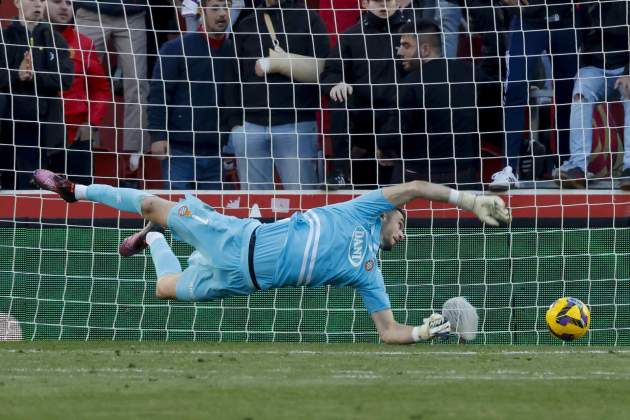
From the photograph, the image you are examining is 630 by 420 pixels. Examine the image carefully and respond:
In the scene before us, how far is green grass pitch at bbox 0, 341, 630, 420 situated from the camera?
8.58 m

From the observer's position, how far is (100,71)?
16219mm

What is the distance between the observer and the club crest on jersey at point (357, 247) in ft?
38.9

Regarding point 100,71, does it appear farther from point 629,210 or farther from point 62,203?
point 629,210

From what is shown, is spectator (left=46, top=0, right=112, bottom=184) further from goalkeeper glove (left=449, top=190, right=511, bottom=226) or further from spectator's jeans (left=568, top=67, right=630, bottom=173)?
goalkeeper glove (left=449, top=190, right=511, bottom=226)

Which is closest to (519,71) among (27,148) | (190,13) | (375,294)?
(190,13)

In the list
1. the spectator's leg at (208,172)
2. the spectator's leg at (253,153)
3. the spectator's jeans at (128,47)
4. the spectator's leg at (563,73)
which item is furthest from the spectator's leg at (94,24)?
the spectator's leg at (563,73)

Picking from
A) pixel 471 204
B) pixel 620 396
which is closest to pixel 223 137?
pixel 471 204

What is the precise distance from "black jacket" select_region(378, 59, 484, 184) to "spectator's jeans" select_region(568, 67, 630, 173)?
3.66ft

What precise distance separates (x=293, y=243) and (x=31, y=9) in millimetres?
5756

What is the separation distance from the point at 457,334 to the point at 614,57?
3.64m

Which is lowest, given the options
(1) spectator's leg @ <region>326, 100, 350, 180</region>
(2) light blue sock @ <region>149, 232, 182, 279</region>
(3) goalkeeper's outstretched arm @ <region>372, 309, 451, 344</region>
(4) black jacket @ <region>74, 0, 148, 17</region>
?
(3) goalkeeper's outstretched arm @ <region>372, 309, 451, 344</region>

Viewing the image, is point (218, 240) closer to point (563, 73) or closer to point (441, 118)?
point (441, 118)

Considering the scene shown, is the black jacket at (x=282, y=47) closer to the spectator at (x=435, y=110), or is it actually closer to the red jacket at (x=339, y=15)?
the red jacket at (x=339, y=15)

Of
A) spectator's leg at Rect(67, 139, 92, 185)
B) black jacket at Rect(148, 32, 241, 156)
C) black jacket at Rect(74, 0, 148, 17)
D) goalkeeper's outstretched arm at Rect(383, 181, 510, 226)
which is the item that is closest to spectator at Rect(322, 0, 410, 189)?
black jacket at Rect(148, 32, 241, 156)
